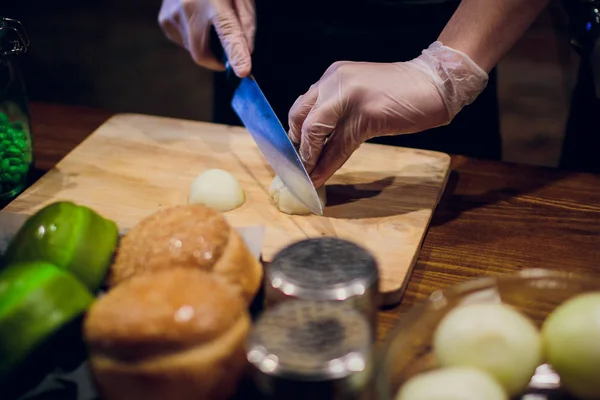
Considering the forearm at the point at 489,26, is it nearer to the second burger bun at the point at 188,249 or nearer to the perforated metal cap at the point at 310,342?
the second burger bun at the point at 188,249

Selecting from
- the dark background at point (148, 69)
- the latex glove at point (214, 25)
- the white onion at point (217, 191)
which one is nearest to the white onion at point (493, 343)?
the white onion at point (217, 191)

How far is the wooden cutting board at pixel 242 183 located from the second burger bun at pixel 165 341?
0.38m

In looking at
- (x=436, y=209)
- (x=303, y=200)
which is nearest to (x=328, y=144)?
(x=303, y=200)

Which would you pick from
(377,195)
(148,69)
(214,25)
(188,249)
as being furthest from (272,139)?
(148,69)

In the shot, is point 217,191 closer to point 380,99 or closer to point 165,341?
point 380,99

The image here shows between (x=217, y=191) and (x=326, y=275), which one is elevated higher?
(x=326, y=275)

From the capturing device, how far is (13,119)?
132 centimetres

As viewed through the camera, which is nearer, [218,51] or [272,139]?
[272,139]

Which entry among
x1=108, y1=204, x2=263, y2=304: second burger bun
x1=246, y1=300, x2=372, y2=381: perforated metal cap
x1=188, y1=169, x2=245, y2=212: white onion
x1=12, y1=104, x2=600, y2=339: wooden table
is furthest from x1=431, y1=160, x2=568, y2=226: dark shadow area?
x1=246, y1=300, x2=372, y2=381: perforated metal cap

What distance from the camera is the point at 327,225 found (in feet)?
4.20

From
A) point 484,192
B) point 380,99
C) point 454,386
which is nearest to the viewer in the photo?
point 454,386

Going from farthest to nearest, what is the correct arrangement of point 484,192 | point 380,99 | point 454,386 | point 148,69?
point 148,69 → point 484,192 → point 380,99 → point 454,386

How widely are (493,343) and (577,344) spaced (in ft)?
0.31

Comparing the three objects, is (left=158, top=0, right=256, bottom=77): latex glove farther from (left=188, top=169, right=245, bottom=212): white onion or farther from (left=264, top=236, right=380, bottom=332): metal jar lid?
(left=264, top=236, right=380, bottom=332): metal jar lid
